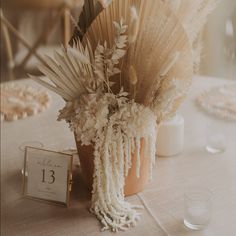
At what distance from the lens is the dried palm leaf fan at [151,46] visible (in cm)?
96

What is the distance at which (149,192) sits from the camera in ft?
3.89

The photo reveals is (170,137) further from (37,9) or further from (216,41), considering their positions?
(37,9)

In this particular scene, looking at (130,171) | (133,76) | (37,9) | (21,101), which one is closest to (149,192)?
(130,171)

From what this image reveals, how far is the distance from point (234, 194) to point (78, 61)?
1.71ft

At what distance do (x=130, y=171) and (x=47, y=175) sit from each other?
7.8 inches

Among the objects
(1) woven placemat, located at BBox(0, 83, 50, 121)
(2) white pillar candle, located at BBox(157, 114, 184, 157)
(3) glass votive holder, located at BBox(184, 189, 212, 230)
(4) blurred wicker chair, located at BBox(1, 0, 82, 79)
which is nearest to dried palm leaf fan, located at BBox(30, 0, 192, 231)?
(3) glass votive holder, located at BBox(184, 189, 212, 230)

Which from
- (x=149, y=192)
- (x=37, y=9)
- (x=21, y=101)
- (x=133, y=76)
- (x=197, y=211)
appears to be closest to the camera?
(x=133, y=76)

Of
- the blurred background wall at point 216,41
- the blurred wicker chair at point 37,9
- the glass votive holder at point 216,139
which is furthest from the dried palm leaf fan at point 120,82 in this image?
the blurred wicker chair at point 37,9

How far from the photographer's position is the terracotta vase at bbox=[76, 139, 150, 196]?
1.10 meters

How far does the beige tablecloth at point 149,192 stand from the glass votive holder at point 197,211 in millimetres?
17

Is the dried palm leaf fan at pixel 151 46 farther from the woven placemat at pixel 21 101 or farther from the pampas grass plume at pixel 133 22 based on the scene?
the woven placemat at pixel 21 101

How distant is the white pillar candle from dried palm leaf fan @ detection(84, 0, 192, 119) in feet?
0.86

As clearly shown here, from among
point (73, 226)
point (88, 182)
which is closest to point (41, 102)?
point (88, 182)

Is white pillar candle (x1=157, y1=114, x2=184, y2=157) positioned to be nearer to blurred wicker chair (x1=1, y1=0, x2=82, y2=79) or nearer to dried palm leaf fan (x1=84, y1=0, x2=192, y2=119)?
dried palm leaf fan (x1=84, y1=0, x2=192, y2=119)
